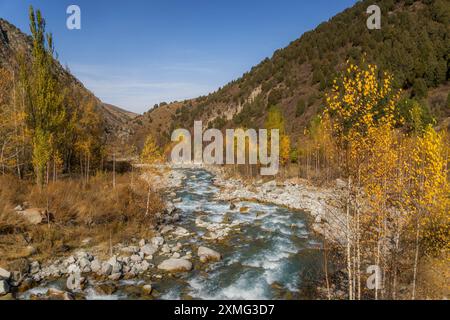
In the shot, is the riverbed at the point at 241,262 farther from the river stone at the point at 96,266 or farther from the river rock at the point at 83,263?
the river rock at the point at 83,263

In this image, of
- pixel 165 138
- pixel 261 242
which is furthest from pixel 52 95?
pixel 165 138

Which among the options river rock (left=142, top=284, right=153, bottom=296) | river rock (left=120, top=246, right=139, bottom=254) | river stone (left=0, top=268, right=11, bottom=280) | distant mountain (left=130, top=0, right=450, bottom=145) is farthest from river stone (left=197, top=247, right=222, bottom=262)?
distant mountain (left=130, top=0, right=450, bottom=145)

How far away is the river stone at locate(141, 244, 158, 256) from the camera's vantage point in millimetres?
14492

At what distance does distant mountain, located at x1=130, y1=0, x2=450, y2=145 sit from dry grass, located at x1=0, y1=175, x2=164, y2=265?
4121cm

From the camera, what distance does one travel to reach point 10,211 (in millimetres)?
14617

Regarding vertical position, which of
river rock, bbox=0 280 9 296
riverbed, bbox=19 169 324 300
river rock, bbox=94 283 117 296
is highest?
river rock, bbox=0 280 9 296

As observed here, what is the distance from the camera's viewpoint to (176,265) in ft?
42.6

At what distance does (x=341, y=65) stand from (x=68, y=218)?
74.0 metres

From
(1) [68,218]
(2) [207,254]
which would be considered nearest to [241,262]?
(2) [207,254]

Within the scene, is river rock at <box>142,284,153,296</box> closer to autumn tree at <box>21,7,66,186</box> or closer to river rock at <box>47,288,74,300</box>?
river rock at <box>47,288,74,300</box>

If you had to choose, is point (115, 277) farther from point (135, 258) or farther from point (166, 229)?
point (166, 229)

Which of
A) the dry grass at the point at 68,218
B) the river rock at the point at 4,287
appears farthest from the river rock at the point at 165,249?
the river rock at the point at 4,287

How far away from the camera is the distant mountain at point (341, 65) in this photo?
5317cm

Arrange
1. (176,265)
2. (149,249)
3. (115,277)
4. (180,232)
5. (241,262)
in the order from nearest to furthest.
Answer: (115,277), (176,265), (241,262), (149,249), (180,232)
